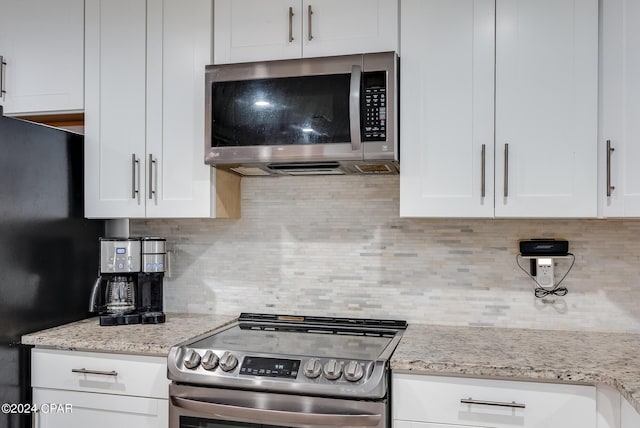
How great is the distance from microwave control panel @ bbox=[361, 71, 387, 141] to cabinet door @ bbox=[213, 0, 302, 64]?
344 millimetres

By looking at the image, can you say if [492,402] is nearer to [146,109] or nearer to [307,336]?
[307,336]

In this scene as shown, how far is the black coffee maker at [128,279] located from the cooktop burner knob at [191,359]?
1.66 feet

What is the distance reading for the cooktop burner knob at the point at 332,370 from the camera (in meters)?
1.65

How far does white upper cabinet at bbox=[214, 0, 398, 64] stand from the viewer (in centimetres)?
201

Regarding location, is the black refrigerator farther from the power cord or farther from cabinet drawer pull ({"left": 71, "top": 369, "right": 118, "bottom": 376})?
the power cord

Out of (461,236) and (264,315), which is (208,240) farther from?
(461,236)

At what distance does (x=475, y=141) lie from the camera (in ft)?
6.27

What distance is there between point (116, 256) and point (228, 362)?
788mm

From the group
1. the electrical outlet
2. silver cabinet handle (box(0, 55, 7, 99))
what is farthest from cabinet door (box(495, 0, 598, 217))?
silver cabinet handle (box(0, 55, 7, 99))

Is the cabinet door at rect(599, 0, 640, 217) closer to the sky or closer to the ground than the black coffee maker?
closer to the sky

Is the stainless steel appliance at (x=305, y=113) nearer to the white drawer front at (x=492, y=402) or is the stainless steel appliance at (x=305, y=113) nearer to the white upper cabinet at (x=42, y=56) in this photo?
the white upper cabinet at (x=42, y=56)

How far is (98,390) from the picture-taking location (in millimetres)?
1954

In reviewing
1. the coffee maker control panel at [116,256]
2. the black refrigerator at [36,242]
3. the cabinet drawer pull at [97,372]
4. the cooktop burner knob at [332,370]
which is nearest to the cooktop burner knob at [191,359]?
the cabinet drawer pull at [97,372]

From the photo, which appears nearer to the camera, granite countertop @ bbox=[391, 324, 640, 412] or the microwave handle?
granite countertop @ bbox=[391, 324, 640, 412]
